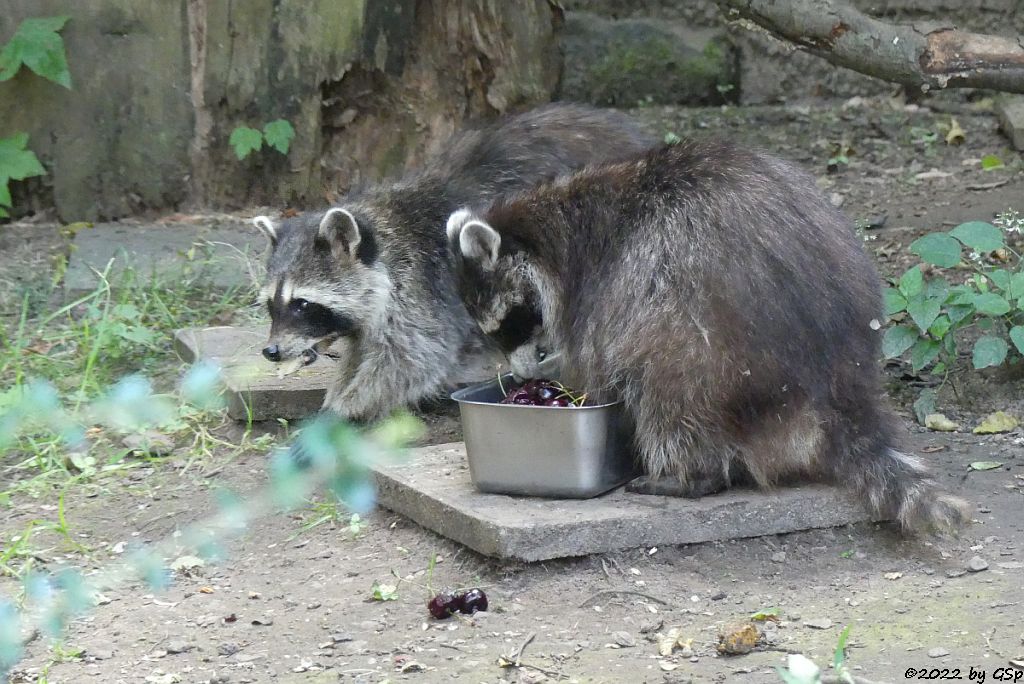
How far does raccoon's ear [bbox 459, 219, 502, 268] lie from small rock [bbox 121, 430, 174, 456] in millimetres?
1481

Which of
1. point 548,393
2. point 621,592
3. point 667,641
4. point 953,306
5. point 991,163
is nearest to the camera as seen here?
point 667,641

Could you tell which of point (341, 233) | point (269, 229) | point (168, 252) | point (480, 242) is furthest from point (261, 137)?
point (480, 242)

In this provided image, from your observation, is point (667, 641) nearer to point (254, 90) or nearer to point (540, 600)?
point (540, 600)

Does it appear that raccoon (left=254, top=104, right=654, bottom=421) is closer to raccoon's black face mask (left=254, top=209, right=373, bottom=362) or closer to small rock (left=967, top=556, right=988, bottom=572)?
raccoon's black face mask (left=254, top=209, right=373, bottom=362)

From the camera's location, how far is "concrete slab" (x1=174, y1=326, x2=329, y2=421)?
498 cm

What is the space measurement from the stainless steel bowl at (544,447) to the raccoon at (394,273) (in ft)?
3.82

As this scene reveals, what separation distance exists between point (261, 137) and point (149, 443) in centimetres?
229

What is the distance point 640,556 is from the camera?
3.66m

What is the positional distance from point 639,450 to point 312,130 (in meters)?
3.44

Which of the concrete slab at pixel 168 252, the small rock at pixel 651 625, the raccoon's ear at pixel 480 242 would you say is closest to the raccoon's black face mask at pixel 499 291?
the raccoon's ear at pixel 480 242

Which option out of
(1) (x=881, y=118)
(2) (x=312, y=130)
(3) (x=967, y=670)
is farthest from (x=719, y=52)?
(3) (x=967, y=670)

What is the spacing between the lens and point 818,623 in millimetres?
3268

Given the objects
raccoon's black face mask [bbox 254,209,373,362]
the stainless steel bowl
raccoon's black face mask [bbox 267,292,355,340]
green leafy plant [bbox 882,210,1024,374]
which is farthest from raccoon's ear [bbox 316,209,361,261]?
green leafy plant [bbox 882,210,1024,374]

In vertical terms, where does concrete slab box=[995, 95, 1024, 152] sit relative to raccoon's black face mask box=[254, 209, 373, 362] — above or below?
above
